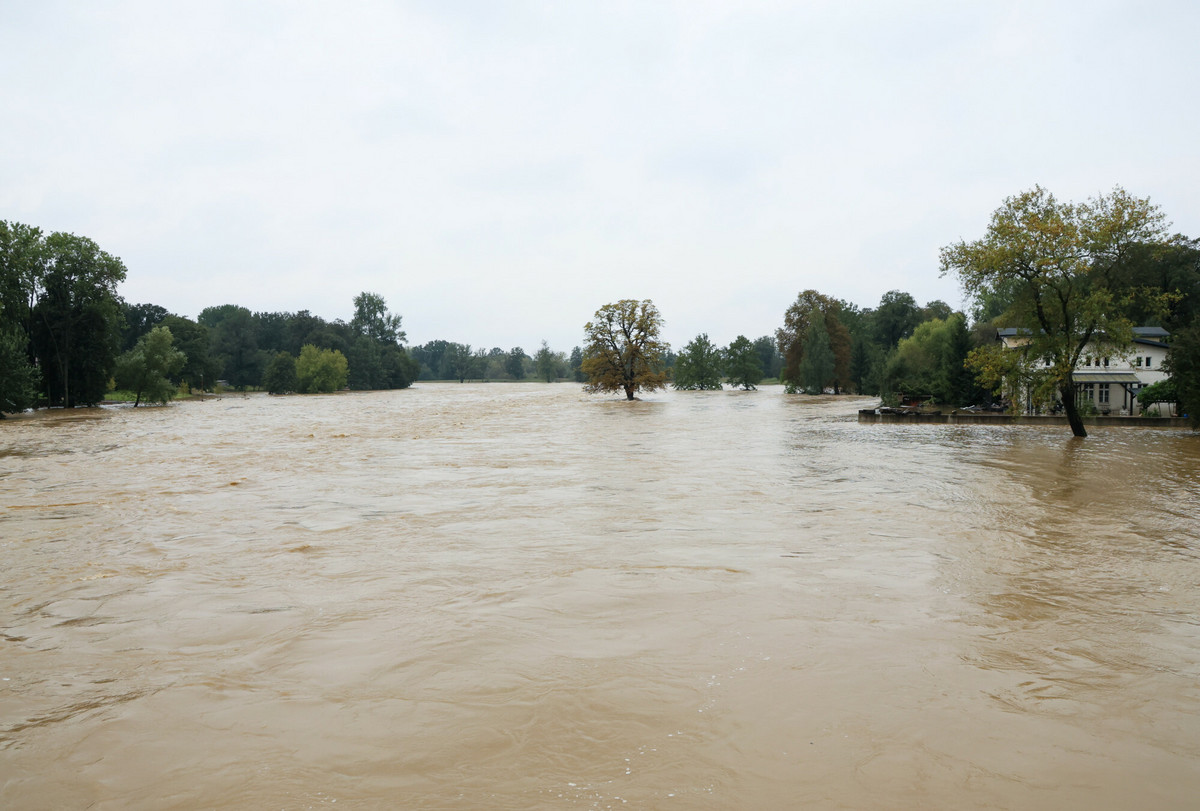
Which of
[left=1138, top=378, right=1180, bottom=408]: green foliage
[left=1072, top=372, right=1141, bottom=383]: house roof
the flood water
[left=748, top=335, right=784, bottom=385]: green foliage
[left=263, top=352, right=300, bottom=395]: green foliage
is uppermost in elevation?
[left=748, top=335, right=784, bottom=385]: green foliage

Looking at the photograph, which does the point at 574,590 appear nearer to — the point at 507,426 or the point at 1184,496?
the point at 1184,496

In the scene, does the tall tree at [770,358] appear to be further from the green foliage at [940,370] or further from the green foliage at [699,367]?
the green foliage at [940,370]

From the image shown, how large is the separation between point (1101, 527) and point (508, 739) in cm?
1037

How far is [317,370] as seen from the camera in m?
97.3

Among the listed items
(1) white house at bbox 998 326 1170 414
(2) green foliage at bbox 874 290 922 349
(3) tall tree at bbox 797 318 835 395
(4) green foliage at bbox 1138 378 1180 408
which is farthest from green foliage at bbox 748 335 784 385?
(4) green foliage at bbox 1138 378 1180 408

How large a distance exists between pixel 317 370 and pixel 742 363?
193 ft

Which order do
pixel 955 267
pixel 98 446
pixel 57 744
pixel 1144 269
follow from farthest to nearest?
pixel 1144 269 → pixel 955 267 → pixel 98 446 → pixel 57 744

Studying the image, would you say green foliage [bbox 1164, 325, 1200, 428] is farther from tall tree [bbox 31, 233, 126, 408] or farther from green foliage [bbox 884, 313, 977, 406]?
tall tree [bbox 31, 233, 126, 408]

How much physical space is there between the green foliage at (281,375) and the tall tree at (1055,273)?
3351 inches

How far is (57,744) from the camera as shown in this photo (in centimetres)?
401

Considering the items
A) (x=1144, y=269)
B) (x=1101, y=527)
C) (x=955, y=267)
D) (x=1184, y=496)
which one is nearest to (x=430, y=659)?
(x=1101, y=527)

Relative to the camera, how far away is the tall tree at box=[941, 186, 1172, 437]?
25953 millimetres

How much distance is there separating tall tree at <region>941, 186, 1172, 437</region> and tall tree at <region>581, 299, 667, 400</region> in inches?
1434

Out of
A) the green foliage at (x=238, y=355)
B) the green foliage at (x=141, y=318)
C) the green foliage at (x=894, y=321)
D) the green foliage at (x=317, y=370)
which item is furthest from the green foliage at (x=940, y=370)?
the green foliage at (x=141, y=318)
